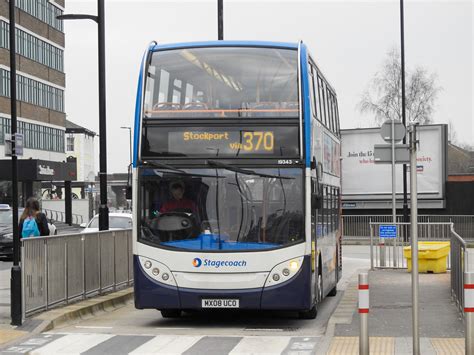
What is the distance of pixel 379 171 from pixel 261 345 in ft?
119

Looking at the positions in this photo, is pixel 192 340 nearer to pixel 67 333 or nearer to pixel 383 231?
pixel 67 333

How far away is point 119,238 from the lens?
18422 mm

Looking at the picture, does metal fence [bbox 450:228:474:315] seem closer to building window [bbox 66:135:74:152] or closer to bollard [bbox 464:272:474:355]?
bollard [bbox 464:272:474:355]

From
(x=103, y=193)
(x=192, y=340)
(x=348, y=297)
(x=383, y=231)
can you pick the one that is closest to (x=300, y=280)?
(x=192, y=340)

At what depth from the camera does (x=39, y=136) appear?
69500mm

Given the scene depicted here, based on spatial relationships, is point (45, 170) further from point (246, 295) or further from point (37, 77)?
point (246, 295)

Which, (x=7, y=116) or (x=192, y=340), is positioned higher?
(x=7, y=116)

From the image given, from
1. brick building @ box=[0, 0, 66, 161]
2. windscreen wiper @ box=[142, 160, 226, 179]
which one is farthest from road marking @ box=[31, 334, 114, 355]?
brick building @ box=[0, 0, 66, 161]

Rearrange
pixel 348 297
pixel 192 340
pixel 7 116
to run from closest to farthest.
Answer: pixel 192 340
pixel 348 297
pixel 7 116

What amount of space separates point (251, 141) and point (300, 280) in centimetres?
208

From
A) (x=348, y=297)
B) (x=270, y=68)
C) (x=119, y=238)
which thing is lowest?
(x=348, y=297)

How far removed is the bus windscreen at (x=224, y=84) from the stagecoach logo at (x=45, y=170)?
159 feet

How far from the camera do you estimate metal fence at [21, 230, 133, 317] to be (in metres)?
13.6

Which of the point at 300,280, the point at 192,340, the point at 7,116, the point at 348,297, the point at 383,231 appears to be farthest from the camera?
the point at 7,116
